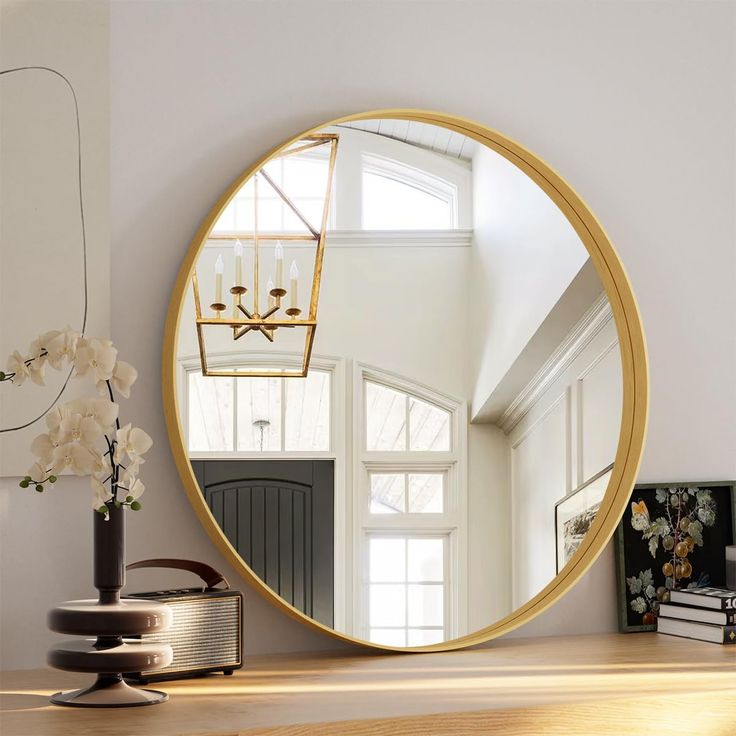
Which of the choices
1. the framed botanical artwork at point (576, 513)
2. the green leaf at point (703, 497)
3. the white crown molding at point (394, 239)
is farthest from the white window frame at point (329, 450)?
the green leaf at point (703, 497)

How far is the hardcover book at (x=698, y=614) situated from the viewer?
1932 millimetres

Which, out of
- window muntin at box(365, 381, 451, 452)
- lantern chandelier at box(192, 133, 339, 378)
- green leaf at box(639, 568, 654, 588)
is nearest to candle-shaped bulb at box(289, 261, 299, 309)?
lantern chandelier at box(192, 133, 339, 378)

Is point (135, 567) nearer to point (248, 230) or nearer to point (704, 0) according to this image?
point (248, 230)

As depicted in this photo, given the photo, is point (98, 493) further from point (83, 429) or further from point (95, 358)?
point (95, 358)

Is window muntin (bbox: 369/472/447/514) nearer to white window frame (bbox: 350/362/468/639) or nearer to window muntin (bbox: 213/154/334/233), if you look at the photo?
white window frame (bbox: 350/362/468/639)

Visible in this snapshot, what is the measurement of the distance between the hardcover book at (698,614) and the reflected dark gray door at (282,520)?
2.41 ft

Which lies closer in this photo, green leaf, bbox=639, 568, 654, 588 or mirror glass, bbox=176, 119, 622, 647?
mirror glass, bbox=176, 119, 622, 647

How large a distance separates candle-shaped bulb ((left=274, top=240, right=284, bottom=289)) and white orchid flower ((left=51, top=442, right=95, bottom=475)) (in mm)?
532

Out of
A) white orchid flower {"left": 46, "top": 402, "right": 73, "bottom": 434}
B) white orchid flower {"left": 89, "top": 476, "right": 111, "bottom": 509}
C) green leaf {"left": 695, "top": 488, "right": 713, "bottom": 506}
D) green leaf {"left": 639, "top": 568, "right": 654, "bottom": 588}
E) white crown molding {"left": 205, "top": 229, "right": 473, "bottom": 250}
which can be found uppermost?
white crown molding {"left": 205, "top": 229, "right": 473, "bottom": 250}

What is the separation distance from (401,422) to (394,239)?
36 cm

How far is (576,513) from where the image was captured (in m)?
1.99

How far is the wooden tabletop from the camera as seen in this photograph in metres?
1.36

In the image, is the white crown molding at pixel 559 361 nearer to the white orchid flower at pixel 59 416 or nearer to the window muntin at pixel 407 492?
the window muntin at pixel 407 492

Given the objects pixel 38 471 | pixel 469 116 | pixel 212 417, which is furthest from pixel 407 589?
pixel 469 116
